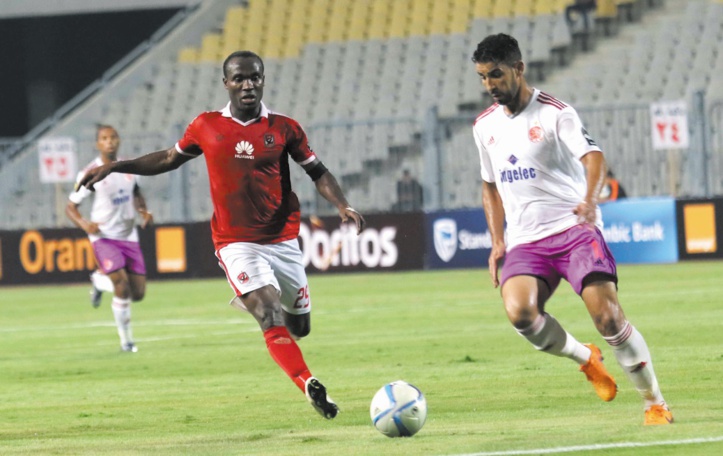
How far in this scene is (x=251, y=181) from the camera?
9992mm

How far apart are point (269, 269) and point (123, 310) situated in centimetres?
647

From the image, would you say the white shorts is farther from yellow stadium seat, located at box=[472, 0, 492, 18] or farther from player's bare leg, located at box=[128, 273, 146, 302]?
yellow stadium seat, located at box=[472, 0, 492, 18]

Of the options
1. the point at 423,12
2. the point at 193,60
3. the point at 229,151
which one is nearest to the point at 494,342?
the point at 229,151

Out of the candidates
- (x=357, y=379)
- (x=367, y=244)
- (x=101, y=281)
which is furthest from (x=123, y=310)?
(x=367, y=244)

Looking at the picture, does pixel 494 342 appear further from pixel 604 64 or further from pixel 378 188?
pixel 604 64

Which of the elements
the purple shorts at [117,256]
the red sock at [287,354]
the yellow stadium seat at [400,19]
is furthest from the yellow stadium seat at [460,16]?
the red sock at [287,354]

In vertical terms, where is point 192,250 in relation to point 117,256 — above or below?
below

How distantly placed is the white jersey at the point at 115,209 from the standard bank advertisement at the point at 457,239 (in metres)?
11.5

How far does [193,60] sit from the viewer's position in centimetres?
3800

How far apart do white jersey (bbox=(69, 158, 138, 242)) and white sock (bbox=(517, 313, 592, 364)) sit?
8.53 meters

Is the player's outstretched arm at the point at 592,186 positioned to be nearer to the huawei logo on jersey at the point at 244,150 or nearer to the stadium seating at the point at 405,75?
the huawei logo on jersey at the point at 244,150

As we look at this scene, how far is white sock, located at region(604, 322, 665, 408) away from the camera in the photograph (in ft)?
28.5

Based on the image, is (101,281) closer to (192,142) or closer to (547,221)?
(192,142)

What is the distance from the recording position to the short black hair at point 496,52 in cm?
880
